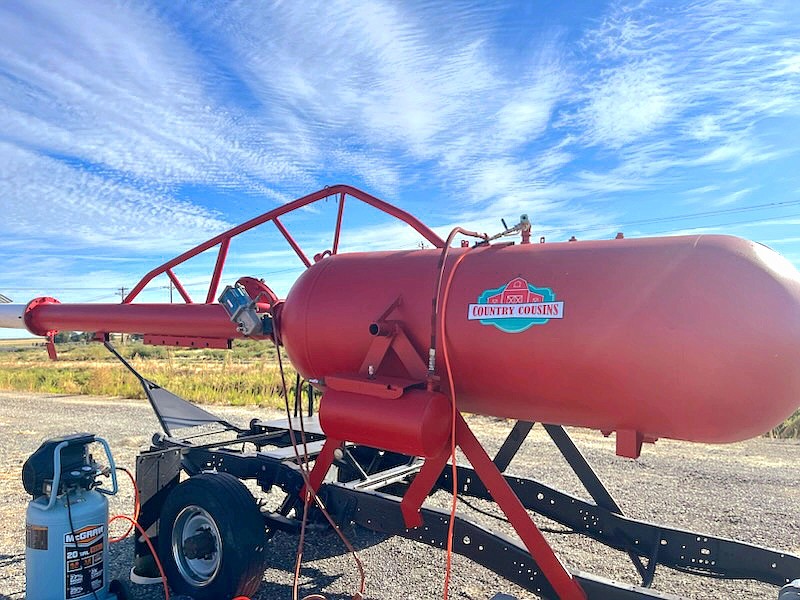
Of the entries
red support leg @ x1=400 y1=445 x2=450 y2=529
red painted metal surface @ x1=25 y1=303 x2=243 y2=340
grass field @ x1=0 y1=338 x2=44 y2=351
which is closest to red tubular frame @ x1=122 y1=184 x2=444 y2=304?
red painted metal surface @ x1=25 y1=303 x2=243 y2=340

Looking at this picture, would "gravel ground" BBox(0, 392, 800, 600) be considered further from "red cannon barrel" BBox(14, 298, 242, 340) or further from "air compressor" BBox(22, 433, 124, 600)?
"red cannon barrel" BBox(14, 298, 242, 340)

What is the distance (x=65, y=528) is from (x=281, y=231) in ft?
8.03

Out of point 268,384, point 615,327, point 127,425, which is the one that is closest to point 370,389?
point 615,327

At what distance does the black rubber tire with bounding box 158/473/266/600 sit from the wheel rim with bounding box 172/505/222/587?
0.07 feet

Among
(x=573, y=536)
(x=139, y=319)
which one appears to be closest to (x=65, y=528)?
(x=139, y=319)

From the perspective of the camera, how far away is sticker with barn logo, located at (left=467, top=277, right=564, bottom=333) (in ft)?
10.2

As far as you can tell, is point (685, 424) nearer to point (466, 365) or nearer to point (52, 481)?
point (466, 365)

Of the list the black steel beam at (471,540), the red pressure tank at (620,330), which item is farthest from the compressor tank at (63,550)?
the red pressure tank at (620,330)

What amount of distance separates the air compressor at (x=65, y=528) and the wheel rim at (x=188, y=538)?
42 centimetres

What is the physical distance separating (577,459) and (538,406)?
51.3 inches

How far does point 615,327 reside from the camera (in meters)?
2.94

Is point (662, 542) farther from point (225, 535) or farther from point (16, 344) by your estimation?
point (16, 344)

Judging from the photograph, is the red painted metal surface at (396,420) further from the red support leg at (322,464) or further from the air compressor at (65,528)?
the air compressor at (65,528)

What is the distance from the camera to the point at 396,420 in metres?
3.39
